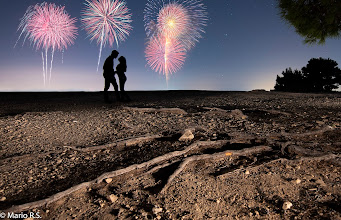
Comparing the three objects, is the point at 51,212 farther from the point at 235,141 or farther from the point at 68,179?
the point at 235,141

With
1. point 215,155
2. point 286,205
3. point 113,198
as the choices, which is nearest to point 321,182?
point 286,205

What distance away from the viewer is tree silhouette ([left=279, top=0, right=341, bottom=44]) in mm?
17095

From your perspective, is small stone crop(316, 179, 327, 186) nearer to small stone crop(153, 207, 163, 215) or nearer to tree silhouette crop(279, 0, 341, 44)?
small stone crop(153, 207, 163, 215)

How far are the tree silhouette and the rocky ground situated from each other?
15.3 m

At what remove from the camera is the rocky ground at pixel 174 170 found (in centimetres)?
266

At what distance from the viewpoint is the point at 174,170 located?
3.46m

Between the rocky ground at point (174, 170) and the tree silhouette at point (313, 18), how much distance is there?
15330 mm

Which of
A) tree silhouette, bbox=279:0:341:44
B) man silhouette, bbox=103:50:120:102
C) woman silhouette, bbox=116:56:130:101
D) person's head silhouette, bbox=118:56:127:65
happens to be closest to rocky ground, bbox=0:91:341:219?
man silhouette, bbox=103:50:120:102

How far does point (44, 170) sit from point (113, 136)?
1.82 m

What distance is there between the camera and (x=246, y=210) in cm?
265

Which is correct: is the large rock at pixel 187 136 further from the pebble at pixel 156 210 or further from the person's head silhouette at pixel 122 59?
the person's head silhouette at pixel 122 59

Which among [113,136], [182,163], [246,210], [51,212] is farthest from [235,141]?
[51,212]

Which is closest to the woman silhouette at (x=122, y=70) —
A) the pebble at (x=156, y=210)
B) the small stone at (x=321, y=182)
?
the pebble at (x=156, y=210)

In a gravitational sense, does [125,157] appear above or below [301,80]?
below
